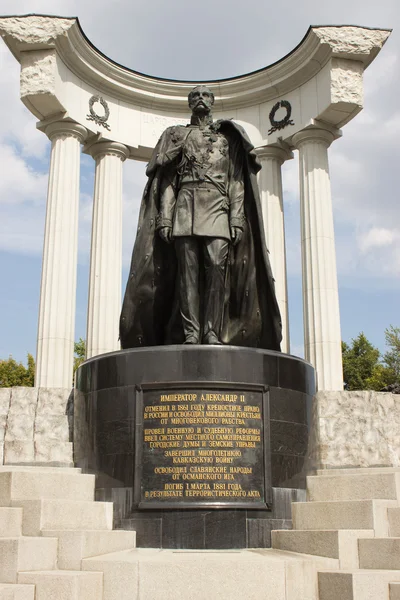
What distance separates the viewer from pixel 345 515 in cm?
926

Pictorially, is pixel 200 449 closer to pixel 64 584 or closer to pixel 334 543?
pixel 334 543

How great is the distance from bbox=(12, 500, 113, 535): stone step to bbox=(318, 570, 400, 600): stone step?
319 cm

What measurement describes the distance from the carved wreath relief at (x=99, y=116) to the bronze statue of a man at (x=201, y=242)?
15.4 metres

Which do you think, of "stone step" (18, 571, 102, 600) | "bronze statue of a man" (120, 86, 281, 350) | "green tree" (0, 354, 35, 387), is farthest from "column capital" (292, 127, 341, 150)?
"green tree" (0, 354, 35, 387)

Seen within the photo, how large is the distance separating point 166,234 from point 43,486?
15.1 feet

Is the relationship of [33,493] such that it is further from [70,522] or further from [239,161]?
[239,161]

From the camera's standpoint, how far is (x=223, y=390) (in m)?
10.4

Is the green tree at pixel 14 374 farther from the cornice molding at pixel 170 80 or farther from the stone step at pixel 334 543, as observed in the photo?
the stone step at pixel 334 543

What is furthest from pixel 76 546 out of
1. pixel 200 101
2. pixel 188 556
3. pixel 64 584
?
pixel 200 101

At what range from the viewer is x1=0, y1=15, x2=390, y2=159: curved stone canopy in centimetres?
2520

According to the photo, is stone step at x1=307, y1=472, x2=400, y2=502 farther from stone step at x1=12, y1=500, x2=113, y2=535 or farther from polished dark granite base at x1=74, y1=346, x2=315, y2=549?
stone step at x1=12, y1=500, x2=113, y2=535

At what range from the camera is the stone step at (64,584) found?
7.31m

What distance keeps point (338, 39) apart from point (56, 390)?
16.3 metres

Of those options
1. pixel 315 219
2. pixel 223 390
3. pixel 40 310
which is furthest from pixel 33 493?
pixel 315 219
